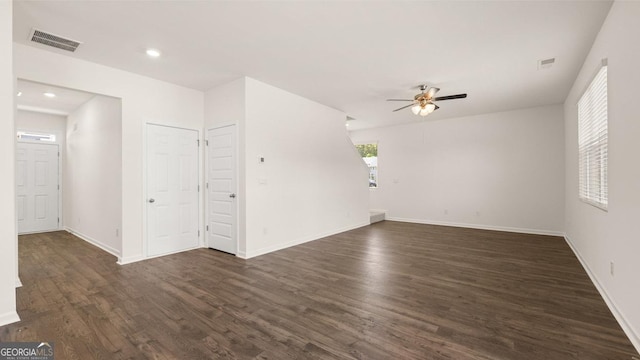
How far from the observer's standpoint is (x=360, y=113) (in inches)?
275

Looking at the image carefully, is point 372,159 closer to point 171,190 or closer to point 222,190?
point 222,190

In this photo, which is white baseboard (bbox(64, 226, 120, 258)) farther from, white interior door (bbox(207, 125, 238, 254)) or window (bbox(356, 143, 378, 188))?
window (bbox(356, 143, 378, 188))

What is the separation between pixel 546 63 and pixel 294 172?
427cm

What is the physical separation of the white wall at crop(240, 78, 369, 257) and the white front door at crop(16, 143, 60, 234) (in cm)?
568

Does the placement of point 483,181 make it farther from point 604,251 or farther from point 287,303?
point 287,303

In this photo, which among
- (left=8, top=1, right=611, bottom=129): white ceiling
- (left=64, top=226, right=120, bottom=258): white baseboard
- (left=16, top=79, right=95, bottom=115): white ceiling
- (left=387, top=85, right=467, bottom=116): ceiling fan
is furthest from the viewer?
(left=16, top=79, right=95, bottom=115): white ceiling

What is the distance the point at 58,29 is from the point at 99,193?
Result: 2.94 metres

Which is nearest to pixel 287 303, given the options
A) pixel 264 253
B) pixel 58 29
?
pixel 264 253

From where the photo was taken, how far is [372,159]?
9156mm

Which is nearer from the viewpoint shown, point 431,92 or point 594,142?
point 594,142

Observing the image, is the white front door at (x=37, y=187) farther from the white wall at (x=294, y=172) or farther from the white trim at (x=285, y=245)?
the white wall at (x=294, y=172)

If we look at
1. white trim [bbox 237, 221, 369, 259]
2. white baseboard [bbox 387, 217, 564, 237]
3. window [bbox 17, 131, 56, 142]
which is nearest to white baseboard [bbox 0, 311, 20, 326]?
white trim [bbox 237, 221, 369, 259]

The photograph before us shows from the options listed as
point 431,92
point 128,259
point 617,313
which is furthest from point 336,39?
point 128,259

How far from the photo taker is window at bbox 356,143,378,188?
902 cm
